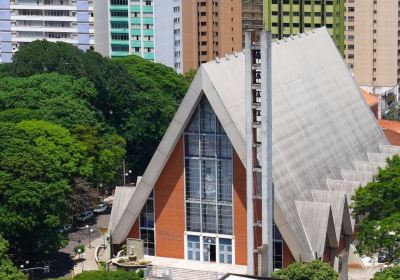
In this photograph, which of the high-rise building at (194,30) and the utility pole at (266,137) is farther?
the high-rise building at (194,30)

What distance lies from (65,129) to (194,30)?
55847mm

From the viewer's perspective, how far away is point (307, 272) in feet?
197

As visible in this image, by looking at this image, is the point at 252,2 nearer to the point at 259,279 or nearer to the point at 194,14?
the point at 194,14

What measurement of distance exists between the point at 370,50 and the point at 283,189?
88.8 meters

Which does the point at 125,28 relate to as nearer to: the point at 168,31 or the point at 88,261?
the point at 168,31

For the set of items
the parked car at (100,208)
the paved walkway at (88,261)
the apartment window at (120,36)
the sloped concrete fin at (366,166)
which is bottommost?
the paved walkway at (88,261)

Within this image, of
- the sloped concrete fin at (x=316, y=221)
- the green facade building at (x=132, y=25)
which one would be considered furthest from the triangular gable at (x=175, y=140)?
the green facade building at (x=132, y=25)

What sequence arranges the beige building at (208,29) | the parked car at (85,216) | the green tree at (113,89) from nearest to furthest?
the parked car at (85,216) < the green tree at (113,89) < the beige building at (208,29)

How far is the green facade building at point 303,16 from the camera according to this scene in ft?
473

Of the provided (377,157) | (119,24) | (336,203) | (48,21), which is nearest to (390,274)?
(336,203)

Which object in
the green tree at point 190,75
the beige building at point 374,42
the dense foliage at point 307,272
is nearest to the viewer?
the dense foliage at point 307,272

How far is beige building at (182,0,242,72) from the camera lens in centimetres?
14138

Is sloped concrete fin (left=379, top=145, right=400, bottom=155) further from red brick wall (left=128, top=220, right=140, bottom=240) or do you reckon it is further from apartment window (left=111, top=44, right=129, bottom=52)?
apartment window (left=111, top=44, right=129, bottom=52)

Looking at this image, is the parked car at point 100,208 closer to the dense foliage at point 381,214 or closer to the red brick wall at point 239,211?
the red brick wall at point 239,211
